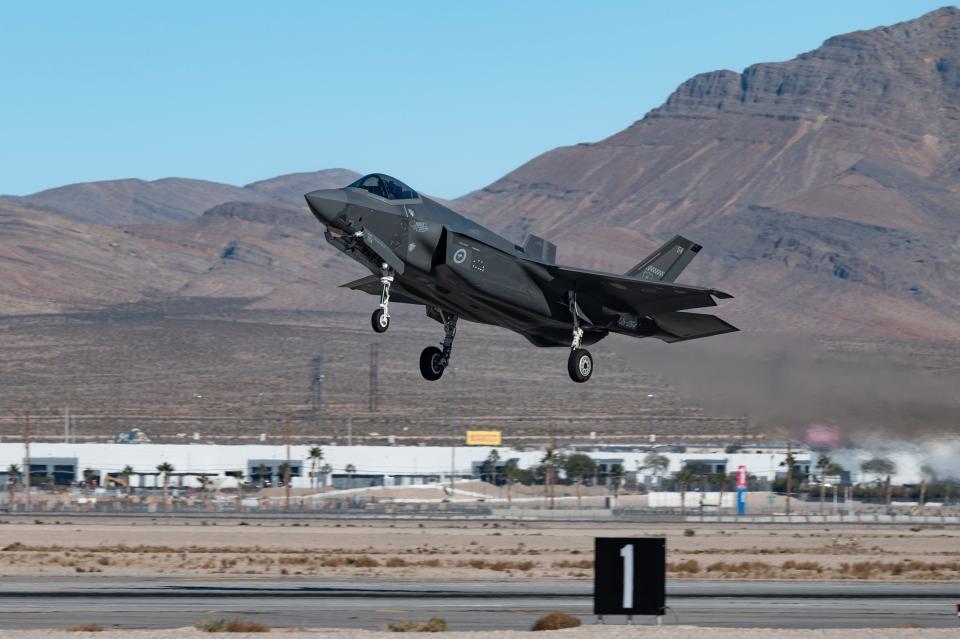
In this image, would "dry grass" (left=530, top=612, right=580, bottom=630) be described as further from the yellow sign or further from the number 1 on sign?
the yellow sign

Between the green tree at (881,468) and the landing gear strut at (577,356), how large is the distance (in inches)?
2034

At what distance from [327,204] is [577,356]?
35.2ft

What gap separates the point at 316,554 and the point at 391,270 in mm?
33745

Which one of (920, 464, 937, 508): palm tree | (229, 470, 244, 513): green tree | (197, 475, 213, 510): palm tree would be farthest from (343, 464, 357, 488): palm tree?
(920, 464, 937, 508): palm tree

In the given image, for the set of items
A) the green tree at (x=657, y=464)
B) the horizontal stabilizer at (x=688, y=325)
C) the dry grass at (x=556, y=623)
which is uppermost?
the horizontal stabilizer at (x=688, y=325)

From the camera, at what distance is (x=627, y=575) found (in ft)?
109

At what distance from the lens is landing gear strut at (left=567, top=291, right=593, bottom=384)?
4188cm

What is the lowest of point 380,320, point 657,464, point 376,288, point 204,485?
point 204,485

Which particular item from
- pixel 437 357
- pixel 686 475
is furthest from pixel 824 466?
pixel 437 357

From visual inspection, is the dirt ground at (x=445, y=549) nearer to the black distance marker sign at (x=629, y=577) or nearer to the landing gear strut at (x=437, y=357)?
the landing gear strut at (x=437, y=357)

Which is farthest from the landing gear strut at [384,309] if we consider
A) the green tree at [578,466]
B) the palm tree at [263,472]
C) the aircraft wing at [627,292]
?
the palm tree at [263,472]

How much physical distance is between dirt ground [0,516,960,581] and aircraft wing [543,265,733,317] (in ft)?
51.6

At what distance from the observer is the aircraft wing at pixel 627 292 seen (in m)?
40.8

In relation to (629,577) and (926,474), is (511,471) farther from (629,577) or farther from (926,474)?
(629,577)
